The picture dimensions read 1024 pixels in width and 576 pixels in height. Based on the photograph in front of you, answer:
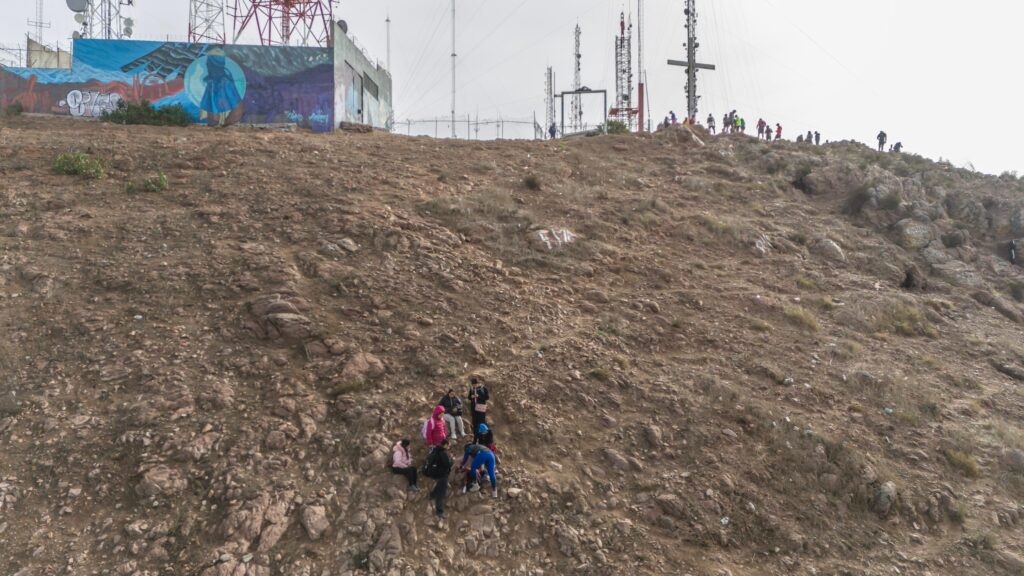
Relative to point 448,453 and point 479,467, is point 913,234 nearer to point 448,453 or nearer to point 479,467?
point 479,467

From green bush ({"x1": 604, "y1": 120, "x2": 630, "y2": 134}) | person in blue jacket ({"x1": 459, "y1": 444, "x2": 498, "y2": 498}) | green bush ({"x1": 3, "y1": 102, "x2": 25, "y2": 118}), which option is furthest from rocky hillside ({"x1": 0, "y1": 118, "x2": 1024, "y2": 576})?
green bush ({"x1": 604, "y1": 120, "x2": 630, "y2": 134})

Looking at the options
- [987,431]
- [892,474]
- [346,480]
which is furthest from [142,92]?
[987,431]

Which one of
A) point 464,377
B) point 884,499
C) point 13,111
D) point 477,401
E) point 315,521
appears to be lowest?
point 884,499

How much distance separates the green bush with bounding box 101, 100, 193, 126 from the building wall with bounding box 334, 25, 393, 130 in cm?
626

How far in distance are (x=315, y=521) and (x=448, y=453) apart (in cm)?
198

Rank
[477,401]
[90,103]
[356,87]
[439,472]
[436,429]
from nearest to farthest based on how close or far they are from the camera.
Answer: [439,472]
[436,429]
[477,401]
[90,103]
[356,87]

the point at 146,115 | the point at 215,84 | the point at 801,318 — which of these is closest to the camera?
the point at 801,318

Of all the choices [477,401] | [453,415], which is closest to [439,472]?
[453,415]

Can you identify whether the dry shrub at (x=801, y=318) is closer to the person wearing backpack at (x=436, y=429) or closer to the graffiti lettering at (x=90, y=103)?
the person wearing backpack at (x=436, y=429)

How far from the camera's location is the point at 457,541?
7035mm

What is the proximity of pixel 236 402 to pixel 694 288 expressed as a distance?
35.0 ft

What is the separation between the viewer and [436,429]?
783 cm

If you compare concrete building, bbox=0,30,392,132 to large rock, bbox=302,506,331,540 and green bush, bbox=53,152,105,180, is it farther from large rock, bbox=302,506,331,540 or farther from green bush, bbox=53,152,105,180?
large rock, bbox=302,506,331,540

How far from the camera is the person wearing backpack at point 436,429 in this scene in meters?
7.82
